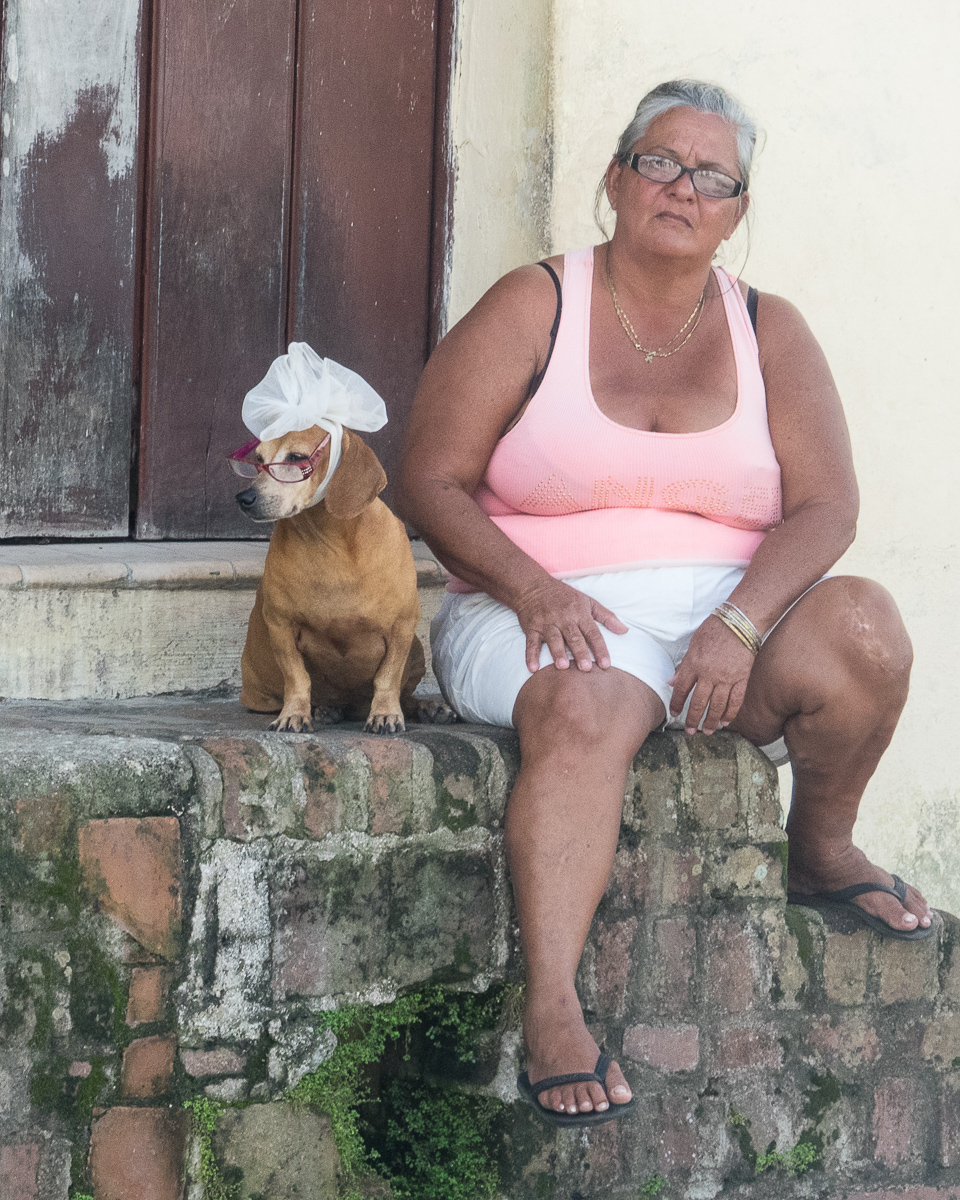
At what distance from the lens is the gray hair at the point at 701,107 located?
8.45 feet

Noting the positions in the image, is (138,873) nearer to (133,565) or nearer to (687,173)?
(133,565)

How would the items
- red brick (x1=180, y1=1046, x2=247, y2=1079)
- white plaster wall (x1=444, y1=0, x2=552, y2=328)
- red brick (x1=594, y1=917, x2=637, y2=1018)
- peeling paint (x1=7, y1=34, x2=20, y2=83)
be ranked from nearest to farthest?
1. red brick (x1=180, y1=1046, x2=247, y2=1079)
2. red brick (x1=594, y1=917, x2=637, y2=1018)
3. peeling paint (x1=7, y1=34, x2=20, y2=83)
4. white plaster wall (x1=444, y1=0, x2=552, y2=328)

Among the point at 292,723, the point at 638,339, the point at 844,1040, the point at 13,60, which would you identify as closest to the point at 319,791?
the point at 292,723

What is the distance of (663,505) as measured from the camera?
2598mm

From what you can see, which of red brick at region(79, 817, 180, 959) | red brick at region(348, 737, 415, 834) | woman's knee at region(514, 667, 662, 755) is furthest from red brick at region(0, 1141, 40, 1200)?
woman's knee at region(514, 667, 662, 755)

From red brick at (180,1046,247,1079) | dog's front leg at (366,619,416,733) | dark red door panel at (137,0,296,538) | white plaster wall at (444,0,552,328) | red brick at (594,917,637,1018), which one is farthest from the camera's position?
white plaster wall at (444,0,552,328)

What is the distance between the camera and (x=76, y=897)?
204 centimetres

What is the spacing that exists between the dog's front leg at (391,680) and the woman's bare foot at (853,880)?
91cm

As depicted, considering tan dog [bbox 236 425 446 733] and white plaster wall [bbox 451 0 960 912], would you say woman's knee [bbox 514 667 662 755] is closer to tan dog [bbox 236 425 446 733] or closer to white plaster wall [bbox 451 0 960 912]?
tan dog [bbox 236 425 446 733]

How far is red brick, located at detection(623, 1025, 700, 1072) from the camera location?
2.50 m

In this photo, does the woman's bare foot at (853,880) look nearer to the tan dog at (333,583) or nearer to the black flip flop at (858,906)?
the black flip flop at (858,906)

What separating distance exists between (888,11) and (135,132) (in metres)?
1.98

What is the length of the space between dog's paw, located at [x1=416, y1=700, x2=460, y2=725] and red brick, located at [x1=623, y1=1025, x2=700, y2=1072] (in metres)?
0.70

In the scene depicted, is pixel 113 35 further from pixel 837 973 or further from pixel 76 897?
Result: pixel 837 973
